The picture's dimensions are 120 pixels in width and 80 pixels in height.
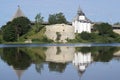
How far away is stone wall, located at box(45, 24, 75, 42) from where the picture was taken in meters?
101

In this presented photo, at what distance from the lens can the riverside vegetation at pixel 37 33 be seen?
310ft

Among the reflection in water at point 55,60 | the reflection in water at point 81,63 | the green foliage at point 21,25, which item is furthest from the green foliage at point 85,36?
the reflection in water at point 81,63

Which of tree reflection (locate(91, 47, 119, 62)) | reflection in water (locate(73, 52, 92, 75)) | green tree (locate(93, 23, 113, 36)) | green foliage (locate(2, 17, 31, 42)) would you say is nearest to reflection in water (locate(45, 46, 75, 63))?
reflection in water (locate(73, 52, 92, 75))

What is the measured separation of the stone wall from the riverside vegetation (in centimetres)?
96

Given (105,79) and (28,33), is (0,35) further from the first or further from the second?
(105,79)

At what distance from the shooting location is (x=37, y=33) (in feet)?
327

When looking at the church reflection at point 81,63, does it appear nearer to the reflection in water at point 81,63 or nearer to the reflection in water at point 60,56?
the reflection in water at point 81,63

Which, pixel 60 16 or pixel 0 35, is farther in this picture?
pixel 60 16

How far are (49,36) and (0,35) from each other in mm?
13349

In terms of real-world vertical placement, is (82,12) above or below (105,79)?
above

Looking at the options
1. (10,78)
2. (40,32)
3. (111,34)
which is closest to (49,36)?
(40,32)

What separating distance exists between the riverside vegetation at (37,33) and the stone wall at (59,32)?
3.16ft

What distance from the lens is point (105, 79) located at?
15977mm

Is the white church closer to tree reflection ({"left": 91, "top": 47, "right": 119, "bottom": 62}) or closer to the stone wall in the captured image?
the stone wall
